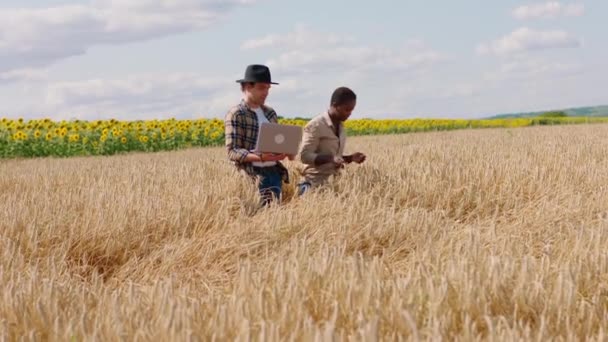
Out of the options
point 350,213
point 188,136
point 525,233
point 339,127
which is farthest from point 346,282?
point 188,136

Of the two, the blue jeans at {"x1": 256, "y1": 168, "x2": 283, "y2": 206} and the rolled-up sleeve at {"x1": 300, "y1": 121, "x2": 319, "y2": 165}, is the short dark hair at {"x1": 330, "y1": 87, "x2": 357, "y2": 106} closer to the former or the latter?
the rolled-up sleeve at {"x1": 300, "y1": 121, "x2": 319, "y2": 165}

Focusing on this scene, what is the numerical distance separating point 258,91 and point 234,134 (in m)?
0.41

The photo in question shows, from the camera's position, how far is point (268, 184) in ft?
21.1

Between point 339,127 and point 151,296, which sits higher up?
point 339,127

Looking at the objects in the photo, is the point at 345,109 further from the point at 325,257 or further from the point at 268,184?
the point at 325,257

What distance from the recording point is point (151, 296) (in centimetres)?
272

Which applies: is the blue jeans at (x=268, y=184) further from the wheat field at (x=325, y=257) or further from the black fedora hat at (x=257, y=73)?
the black fedora hat at (x=257, y=73)

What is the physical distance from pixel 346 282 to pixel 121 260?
7.83 feet

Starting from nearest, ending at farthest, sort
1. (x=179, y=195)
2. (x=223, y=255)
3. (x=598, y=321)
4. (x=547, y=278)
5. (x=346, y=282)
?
1. (x=598, y=321)
2. (x=346, y=282)
3. (x=547, y=278)
4. (x=223, y=255)
5. (x=179, y=195)

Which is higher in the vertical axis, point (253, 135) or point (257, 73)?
point (257, 73)

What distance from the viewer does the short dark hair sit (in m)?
6.14

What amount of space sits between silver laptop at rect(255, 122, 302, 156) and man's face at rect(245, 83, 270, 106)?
480mm

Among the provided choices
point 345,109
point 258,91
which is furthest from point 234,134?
point 345,109

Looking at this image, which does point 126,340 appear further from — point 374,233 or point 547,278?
point 374,233
